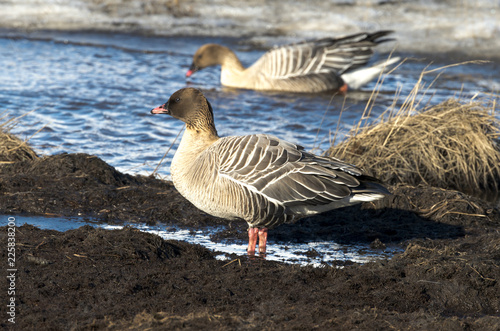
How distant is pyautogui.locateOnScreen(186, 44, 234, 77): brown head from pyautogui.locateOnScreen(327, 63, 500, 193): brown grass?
647 cm

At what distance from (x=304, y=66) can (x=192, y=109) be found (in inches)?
327

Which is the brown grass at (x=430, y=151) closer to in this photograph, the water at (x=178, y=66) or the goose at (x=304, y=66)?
the water at (x=178, y=66)

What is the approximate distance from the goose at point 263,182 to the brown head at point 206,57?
858cm

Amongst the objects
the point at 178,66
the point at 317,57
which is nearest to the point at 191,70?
the point at 178,66

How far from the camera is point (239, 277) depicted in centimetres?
499

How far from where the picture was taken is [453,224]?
23.1 ft

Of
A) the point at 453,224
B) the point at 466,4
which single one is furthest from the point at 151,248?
the point at 466,4

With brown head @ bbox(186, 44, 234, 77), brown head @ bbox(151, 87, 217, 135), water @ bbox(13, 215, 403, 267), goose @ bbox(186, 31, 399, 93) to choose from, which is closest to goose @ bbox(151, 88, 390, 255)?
water @ bbox(13, 215, 403, 267)

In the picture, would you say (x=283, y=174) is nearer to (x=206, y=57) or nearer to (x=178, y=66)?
(x=206, y=57)

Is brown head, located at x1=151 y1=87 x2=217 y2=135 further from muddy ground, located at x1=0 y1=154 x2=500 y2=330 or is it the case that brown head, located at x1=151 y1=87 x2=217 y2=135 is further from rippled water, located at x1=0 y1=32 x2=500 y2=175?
rippled water, located at x1=0 y1=32 x2=500 y2=175

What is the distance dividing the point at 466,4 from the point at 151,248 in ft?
61.5

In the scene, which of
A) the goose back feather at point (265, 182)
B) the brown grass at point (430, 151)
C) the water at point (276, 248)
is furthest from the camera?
the brown grass at point (430, 151)

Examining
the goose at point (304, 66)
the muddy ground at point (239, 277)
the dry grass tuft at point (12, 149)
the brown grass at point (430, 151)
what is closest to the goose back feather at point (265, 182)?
the muddy ground at point (239, 277)

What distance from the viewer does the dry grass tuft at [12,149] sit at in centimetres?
820
